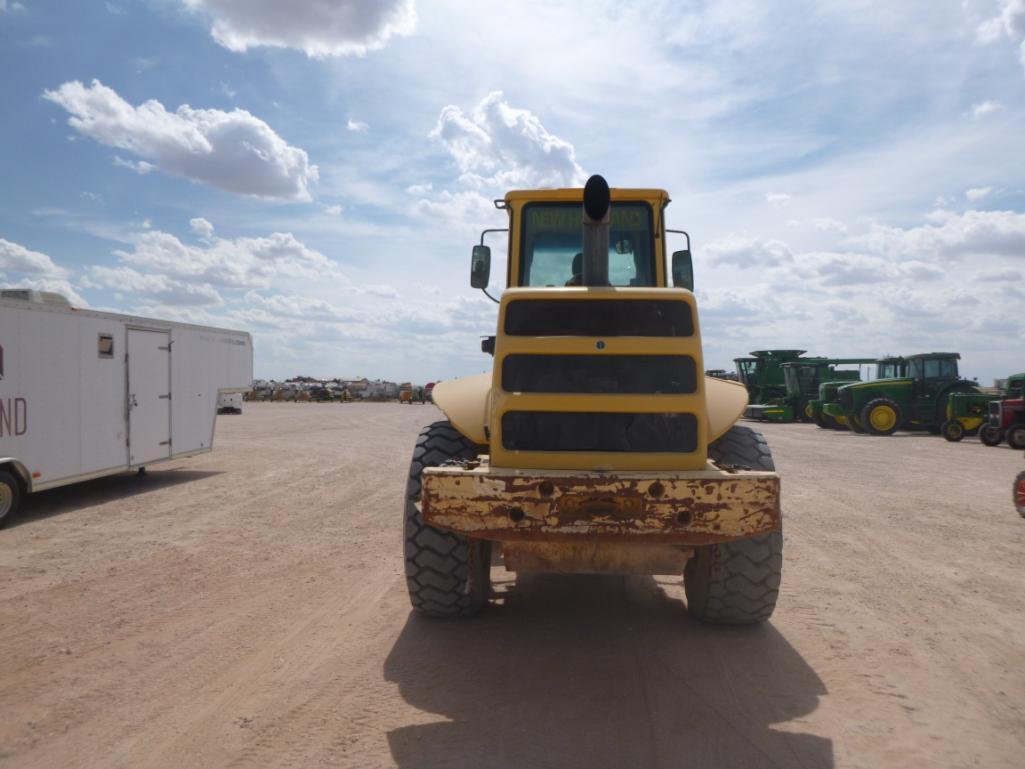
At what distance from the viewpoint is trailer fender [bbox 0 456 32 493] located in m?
9.12

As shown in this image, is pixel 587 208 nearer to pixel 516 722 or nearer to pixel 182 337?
pixel 516 722

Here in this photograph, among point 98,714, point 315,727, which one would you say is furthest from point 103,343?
point 315,727

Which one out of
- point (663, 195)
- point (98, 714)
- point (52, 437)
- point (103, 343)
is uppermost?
point (663, 195)

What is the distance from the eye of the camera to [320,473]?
13414 mm

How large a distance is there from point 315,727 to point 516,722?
36.9 inches

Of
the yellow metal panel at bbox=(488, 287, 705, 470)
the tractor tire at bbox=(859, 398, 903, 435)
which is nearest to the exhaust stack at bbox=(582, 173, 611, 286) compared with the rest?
the yellow metal panel at bbox=(488, 287, 705, 470)

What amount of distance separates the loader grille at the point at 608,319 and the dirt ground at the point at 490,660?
6.19 feet

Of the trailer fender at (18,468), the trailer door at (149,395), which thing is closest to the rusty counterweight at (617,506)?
the trailer fender at (18,468)

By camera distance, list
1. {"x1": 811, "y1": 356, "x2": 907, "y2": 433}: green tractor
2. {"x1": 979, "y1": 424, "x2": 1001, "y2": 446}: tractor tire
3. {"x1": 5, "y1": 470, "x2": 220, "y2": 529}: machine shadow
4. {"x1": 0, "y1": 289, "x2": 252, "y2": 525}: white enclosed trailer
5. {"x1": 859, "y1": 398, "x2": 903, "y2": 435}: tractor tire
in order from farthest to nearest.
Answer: {"x1": 811, "y1": 356, "x2": 907, "y2": 433}: green tractor, {"x1": 859, "y1": 398, "x2": 903, "y2": 435}: tractor tire, {"x1": 979, "y1": 424, "x2": 1001, "y2": 446}: tractor tire, {"x1": 5, "y1": 470, "x2": 220, "y2": 529}: machine shadow, {"x1": 0, "y1": 289, "x2": 252, "y2": 525}: white enclosed trailer

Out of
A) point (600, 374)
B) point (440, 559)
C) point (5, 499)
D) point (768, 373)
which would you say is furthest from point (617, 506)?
point (768, 373)

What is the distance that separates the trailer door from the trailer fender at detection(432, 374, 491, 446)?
7702 mm

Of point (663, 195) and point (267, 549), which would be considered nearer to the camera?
point (663, 195)

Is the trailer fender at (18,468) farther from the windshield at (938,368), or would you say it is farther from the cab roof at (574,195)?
the windshield at (938,368)

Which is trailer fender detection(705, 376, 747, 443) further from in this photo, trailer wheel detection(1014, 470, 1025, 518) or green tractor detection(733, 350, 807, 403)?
green tractor detection(733, 350, 807, 403)
